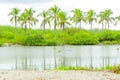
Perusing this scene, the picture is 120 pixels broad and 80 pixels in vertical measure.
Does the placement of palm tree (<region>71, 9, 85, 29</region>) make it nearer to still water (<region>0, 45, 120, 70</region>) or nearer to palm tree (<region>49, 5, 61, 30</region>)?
palm tree (<region>49, 5, 61, 30</region>)

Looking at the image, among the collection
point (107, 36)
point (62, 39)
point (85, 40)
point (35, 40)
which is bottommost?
point (85, 40)

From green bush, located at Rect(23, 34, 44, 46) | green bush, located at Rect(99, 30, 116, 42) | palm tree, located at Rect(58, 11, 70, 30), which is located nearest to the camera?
green bush, located at Rect(23, 34, 44, 46)

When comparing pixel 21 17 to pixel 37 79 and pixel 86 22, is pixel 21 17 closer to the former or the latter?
pixel 86 22

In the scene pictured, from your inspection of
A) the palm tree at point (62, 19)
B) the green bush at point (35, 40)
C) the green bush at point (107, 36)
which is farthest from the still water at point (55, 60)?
the green bush at point (107, 36)

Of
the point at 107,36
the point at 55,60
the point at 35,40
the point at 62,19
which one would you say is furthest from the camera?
the point at 107,36

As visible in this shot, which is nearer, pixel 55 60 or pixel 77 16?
pixel 55 60

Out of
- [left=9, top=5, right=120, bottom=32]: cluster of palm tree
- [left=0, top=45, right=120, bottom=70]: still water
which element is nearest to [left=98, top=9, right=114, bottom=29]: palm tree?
[left=9, top=5, right=120, bottom=32]: cluster of palm tree

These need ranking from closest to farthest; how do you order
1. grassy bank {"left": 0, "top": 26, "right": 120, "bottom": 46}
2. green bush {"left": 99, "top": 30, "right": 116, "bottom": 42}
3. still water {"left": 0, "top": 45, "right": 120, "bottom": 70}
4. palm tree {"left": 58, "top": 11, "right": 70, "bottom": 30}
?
still water {"left": 0, "top": 45, "right": 120, "bottom": 70}, grassy bank {"left": 0, "top": 26, "right": 120, "bottom": 46}, palm tree {"left": 58, "top": 11, "right": 70, "bottom": 30}, green bush {"left": 99, "top": 30, "right": 116, "bottom": 42}

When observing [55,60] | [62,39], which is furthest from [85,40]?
[55,60]

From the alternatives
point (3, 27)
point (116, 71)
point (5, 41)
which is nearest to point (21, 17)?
point (5, 41)

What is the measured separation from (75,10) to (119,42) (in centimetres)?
1834

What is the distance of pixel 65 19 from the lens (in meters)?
105

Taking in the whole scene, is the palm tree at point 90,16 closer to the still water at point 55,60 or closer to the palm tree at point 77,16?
the palm tree at point 77,16

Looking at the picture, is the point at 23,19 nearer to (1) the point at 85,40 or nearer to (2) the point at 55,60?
(1) the point at 85,40
